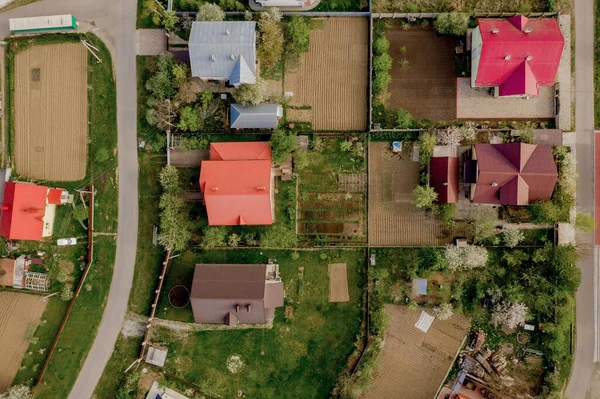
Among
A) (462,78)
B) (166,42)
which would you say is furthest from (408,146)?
(166,42)

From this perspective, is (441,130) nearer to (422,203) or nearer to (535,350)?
(422,203)

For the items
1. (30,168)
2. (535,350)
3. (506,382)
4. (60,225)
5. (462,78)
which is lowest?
(506,382)

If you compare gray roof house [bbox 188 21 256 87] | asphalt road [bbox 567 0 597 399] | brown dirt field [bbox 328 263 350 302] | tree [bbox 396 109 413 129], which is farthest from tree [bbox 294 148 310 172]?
asphalt road [bbox 567 0 597 399]

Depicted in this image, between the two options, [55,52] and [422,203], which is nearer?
[422,203]

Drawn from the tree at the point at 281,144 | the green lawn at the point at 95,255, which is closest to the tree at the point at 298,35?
the tree at the point at 281,144

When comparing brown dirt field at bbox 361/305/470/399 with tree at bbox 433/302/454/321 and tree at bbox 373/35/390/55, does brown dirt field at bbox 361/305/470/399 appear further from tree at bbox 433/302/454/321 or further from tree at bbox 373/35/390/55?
tree at bbox 373/35/390/55
